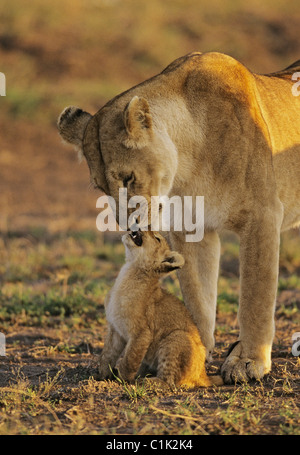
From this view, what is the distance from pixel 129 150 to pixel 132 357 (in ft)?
3.73

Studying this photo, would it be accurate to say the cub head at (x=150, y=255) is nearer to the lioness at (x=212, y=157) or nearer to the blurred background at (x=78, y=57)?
the lioness at (x=212, y=157)

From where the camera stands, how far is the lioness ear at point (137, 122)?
4039 millimetres

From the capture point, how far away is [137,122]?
411 cm

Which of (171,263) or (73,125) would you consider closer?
(171,263)

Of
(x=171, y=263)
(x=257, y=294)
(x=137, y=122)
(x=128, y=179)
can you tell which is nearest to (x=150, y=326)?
(x=171, y=263)

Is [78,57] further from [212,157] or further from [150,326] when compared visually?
[150,326]

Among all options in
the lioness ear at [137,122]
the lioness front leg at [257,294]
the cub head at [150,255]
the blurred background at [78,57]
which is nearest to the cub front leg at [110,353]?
the cub head at [150,255]

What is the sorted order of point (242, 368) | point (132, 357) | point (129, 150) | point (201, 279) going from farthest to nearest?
point (201, 279) < point (242, 368) < point (129, 150) < point (132, 357)

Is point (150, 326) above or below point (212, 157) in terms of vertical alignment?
below

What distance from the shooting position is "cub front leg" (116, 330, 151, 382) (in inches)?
158

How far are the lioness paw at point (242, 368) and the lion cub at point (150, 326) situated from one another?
79 mm

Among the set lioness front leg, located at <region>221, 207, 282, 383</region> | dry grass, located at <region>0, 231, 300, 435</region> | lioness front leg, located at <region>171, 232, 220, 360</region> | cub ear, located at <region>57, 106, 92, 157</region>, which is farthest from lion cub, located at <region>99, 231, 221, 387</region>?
cub ear, located at <region>57, 106, 92, 157</region>

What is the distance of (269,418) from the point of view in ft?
10.9

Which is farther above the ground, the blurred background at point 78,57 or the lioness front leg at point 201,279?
the blurred background at point 78,57
